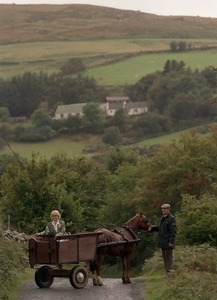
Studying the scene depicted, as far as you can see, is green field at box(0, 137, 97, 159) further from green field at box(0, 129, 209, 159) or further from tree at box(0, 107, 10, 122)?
tree at box(0, 107, 10, 122)

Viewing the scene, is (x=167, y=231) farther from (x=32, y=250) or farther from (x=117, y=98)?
(x=117, y=98)

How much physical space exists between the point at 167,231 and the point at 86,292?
304 centimetres

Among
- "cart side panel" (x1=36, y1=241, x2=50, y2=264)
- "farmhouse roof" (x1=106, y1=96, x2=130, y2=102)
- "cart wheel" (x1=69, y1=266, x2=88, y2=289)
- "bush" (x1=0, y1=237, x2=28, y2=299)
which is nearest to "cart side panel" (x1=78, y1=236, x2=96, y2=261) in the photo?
"cart wheel" (x1=69, y1=266, x2=88, y2=289)

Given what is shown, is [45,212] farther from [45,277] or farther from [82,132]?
[82,132]

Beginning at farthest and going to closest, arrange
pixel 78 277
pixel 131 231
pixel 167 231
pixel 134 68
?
1. pixel 134 68
2. pixel 131 231
3. pixel 167 231
4. pixel 78 277

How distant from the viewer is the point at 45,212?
138 feet

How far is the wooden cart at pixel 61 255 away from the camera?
22.0 metres

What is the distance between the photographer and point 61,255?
22.0 metres

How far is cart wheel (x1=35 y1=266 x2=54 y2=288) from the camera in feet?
74.7

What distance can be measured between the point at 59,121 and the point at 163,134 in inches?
753

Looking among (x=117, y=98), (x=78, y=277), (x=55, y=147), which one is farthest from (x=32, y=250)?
(x=117, y=98)

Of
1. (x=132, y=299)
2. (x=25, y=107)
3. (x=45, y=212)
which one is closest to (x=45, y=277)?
(x=132, y=299)

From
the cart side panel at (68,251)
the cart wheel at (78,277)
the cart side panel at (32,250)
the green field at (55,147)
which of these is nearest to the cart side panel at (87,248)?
the cart side panel at (68,251)

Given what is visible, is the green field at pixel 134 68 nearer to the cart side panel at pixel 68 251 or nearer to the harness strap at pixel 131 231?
the harness strap at pixel 131 231
